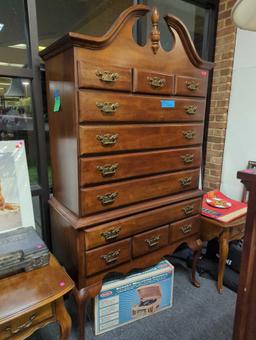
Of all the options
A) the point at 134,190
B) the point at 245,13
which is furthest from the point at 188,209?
the point at 245,13

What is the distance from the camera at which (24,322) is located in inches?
40.1

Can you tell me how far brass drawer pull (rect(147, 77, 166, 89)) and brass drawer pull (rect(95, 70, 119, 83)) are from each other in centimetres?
22

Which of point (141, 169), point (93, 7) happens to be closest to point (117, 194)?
point (141, 169)

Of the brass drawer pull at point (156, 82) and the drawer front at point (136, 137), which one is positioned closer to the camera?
the drawer front at point (136, 137)

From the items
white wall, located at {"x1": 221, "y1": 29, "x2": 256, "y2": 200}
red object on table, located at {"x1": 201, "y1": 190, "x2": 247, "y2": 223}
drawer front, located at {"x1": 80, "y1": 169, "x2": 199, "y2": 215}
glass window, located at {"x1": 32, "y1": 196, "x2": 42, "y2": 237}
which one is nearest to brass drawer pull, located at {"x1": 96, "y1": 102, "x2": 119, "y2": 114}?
drawer front, located at {"x1": 80, "y1": 169, "x2": 199, "y2": 215}

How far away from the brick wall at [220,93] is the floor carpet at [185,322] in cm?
115

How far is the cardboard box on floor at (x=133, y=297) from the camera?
1.53 metres

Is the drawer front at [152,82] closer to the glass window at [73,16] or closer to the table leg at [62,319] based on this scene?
the glass window at [73,16]

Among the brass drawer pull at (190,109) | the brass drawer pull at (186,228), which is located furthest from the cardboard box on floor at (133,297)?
the brass drawer pull at (190,109)

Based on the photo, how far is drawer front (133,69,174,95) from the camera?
4.26 feet

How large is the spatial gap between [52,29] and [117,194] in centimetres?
121

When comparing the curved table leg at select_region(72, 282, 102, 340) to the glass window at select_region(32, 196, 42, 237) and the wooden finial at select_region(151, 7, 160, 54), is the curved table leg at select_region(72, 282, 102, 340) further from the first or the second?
the wooden finial at select_region(151, 7, 160, 54)

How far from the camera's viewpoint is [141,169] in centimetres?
143

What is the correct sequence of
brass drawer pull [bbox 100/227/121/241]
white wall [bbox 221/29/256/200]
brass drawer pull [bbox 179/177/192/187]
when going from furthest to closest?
white wall [bbox 221/29/256/200] → brass drawer pull [bbox 179/177/192/187] → brass drawer pull [bbox 100/227/121/241]
